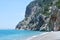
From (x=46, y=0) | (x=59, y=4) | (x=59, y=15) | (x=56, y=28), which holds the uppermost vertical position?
(x=46, y=0)

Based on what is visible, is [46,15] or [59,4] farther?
[46,15]

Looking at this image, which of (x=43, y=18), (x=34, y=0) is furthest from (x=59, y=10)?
(x=34, y=0)

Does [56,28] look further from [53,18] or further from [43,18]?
[43,18]

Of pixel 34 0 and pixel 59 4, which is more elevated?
pixel 34 0

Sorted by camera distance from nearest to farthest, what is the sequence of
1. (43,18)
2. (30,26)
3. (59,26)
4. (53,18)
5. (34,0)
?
1. (59,26)
2. (53,18)
3. (43,18)
4. (30,26)
5. (34,0)

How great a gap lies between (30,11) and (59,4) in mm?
94658

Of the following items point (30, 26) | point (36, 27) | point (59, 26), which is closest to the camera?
point (59, 26)

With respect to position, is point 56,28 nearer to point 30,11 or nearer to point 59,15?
point 59,15

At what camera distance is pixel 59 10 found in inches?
2707

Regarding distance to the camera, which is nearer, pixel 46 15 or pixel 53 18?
pixel 53 18

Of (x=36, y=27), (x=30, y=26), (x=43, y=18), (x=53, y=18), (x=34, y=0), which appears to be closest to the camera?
(x=53, y=18)

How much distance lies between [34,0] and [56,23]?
99.8 m

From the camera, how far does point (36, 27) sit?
119125mm

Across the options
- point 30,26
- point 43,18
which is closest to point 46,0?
point 30,26
